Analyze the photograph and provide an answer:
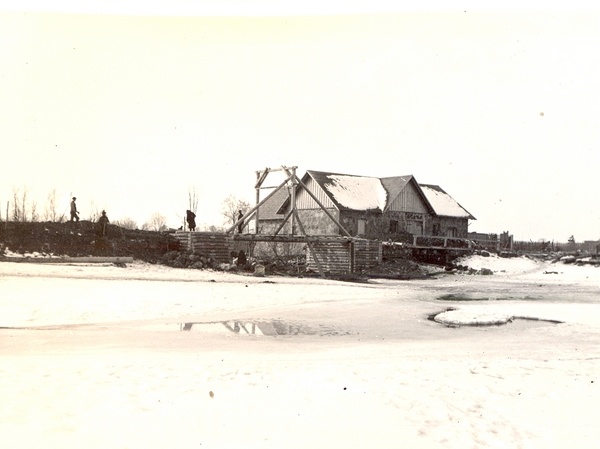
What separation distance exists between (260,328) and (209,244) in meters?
17.1

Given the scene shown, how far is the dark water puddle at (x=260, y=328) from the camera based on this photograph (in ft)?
37.3

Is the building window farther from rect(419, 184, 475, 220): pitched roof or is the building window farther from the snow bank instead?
rect(419, 184, 475, 220): pitched roof

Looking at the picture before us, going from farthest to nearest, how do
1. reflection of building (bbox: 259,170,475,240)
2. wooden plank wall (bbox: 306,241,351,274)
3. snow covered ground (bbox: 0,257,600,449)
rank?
reflection of building (bbox: 259,170,475,240) → wooden plank wall (bbox: 306,241,351,274) → snow covered ground (bbox: 0,257,600,449)

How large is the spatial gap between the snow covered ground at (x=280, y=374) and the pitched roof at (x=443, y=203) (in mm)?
34228

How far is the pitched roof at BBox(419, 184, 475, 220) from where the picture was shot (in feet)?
162

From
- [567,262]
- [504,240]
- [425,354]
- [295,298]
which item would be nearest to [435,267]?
[567,262]

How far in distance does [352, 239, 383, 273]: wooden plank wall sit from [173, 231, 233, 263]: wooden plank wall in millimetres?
7633

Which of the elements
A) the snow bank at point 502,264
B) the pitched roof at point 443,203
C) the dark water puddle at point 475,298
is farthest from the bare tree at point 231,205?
the dark water puddle at point 475,298

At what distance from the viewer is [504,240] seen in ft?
183

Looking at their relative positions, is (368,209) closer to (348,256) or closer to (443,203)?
(443,203)

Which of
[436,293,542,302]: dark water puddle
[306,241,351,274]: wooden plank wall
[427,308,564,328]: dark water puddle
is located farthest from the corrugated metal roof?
[427,308,564,328]: dark water puddle

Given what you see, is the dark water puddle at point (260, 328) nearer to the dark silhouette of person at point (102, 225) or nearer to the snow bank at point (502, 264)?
the dark silhouette of person at point (102, 225)

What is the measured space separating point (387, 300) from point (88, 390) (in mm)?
13128

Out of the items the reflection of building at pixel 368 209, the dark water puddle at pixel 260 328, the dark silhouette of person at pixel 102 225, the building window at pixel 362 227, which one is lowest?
the dark water puddle at pixel 260 328
